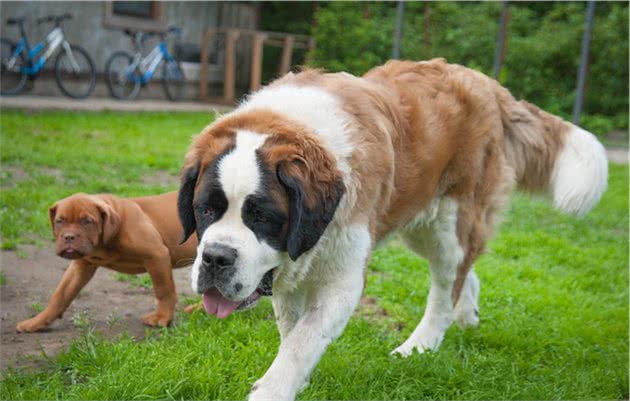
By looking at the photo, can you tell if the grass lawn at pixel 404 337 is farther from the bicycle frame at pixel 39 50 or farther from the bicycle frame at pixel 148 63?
the bicycle frame at pixel 148 63

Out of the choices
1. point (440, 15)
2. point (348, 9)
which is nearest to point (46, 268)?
point (348, 9)

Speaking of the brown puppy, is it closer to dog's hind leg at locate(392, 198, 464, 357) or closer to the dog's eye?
dog's hind leg at locate(392, 198, 464, 357)

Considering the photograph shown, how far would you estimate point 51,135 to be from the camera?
10641 millimetres

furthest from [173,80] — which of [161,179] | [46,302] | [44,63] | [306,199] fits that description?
[306,199]

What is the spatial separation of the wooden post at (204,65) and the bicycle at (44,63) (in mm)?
Answer: 2982

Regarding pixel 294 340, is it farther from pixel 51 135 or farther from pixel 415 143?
pixel 51 135

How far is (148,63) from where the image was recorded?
17.0m

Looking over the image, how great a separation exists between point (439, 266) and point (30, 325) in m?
2.31

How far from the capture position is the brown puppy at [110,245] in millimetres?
4398

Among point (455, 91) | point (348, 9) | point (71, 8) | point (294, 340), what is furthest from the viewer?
point (348, 9)

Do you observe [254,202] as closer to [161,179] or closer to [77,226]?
[77,226]

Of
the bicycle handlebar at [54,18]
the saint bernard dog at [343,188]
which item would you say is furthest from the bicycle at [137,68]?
the saint bernard dog at [343,188]

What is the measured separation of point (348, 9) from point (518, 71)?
4.51 metres

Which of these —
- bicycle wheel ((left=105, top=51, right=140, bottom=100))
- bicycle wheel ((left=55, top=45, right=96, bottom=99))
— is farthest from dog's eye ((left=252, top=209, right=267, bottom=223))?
bicycle wheel ((left=105, top=51, right=140, bottom=100))
